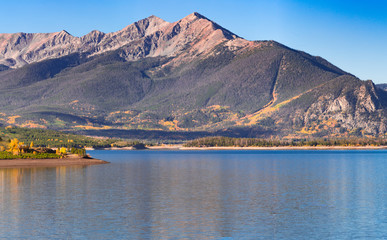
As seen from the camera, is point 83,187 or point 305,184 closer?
point 83,187

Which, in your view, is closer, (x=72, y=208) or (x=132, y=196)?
(x=72, y=208)

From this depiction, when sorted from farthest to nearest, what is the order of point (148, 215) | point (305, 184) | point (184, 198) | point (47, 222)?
point (305, 184)
point (184, 198)
point (148, 215)
point (47, 222)

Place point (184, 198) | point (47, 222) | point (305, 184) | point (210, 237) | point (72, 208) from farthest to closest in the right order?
point (305, 184), point (184, 198), point (72, 208), point (47, 222), point (210, 237)

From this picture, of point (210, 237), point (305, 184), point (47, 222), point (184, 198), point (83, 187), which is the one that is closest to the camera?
point (210, 237)

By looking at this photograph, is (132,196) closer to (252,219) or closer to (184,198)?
(184,198)

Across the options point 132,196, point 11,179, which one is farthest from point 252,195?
point 11,179

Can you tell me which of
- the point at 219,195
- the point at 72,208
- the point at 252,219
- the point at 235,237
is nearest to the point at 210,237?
the point at 235,237

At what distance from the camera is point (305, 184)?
424 ft

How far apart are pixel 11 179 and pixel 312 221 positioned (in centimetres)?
8820

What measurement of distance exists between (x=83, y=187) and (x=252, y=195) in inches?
1468

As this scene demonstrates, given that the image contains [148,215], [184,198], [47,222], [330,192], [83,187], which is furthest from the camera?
[83,187]

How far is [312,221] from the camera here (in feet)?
245

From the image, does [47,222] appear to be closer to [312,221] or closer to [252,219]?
[252,219]

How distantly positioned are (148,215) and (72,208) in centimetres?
1416
